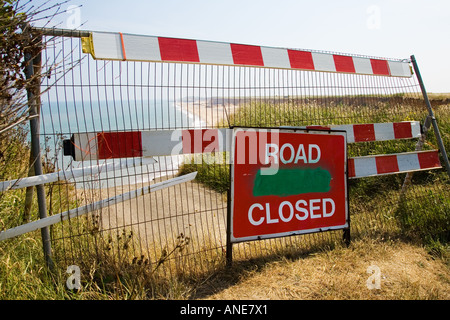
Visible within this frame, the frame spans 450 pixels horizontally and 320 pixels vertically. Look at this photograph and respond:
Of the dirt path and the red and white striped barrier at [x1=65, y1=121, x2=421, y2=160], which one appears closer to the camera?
the red and white striped barrier at [x1=65, y1=121, x2=421, y2=160]

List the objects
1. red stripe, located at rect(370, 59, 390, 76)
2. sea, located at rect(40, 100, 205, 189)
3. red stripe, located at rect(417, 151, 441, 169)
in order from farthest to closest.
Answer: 1. red stripe, located at rect(370, 59, 390, 76)
2. red stripe, located at rect(417, 151, 441, 169)
3. sea, located at rect(40, 100, 205, 189)

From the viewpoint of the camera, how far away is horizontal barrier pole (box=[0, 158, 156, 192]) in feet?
9.69

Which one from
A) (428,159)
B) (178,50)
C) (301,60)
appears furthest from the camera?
(428,159)

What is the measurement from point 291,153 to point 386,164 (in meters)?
1.59

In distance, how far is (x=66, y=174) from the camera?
10.4 feet

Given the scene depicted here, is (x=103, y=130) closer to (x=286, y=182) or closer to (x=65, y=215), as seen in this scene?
(x=65, y=215)

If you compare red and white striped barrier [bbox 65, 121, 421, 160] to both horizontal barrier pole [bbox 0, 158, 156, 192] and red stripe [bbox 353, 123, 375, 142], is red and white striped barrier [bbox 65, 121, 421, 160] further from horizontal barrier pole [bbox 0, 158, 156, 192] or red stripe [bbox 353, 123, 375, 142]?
red stripe [bbox 353, 123, 375, 142]

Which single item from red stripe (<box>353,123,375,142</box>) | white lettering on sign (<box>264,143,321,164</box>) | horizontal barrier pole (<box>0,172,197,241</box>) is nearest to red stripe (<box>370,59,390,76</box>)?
red stripe (<box>353,123,375,142</box>)

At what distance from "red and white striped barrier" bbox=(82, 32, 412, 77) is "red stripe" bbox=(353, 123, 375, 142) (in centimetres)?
78

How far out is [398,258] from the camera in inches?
158

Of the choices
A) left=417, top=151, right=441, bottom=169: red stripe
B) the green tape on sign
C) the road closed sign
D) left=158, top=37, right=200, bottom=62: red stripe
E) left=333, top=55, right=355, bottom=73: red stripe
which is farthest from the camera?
left=417, top=151, right=441, bottom=169: red stripe

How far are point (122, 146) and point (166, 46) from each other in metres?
1.08

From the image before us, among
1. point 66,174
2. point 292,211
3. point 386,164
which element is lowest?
point 292,211

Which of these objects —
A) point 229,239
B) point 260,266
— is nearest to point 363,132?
point 260,266
